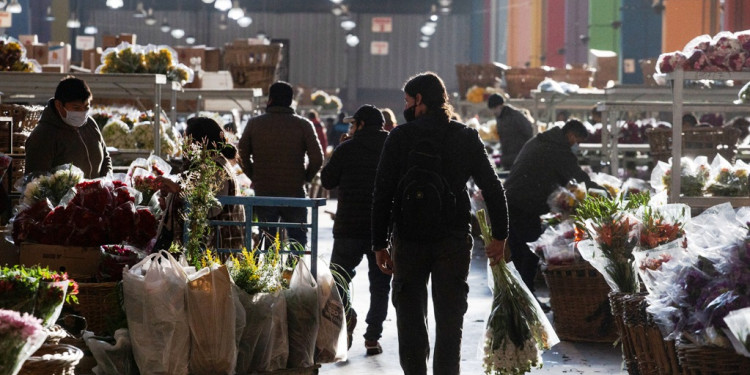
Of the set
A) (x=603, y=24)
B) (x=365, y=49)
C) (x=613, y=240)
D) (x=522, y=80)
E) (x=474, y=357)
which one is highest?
(x=365, y=49)

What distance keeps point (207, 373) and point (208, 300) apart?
0.33m

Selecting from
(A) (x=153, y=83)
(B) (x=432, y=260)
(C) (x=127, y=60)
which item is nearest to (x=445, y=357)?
(B) (x=432, y=260)

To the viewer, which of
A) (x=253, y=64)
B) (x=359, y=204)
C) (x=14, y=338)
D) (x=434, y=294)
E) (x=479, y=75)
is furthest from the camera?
(x=479, y=75)

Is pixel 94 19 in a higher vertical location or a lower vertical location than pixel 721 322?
higher

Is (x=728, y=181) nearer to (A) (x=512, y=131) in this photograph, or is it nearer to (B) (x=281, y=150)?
(B) (x=281, y=150)

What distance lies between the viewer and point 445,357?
5379 mm

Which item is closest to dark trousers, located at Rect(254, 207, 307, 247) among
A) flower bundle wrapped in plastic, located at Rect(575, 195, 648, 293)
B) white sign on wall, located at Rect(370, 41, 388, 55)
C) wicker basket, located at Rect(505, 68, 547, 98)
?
flower bundle wrapped in plastic, located at Rect(575, 195, 648, 293)

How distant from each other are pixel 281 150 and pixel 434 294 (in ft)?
12.2

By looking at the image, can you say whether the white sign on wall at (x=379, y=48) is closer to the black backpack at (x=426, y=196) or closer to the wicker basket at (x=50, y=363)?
the black backpack at (x=426, y=196)

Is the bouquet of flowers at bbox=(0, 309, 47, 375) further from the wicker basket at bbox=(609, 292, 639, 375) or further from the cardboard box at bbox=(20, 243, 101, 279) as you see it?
the wicker basket at bbox=(609, 292, 639, 375)

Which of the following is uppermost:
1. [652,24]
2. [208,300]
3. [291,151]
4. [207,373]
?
[652,24]

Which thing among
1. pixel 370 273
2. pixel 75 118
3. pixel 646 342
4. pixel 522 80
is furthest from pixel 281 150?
pixel 522 80

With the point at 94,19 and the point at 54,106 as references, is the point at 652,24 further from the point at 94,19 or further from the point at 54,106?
the point at 94,19

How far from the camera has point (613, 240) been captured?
Answer: 6.03 metres
